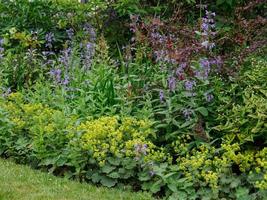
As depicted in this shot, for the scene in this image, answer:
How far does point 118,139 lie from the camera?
17.8 feet

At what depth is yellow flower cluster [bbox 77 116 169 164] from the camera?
532 cm

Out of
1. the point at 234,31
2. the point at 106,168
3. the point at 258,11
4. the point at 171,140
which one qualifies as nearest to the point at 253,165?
the point at 171,140

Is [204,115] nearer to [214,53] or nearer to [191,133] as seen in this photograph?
[191,133]

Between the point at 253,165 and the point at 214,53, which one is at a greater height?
the point at 214,53

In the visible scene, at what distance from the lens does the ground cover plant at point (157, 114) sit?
517 centimetres

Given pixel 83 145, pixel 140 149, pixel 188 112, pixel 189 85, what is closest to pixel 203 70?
pixel 189 85

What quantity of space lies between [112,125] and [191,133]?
71cm

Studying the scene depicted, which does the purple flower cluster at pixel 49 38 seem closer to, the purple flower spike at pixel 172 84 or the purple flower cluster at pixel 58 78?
the purple flower cluster at pixel 58 78

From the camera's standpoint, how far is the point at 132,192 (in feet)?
17.1

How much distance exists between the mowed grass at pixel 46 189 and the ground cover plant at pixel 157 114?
146mm

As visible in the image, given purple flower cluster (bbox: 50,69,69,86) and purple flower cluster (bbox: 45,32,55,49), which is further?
purple flower cluster (bbox: 45,32,55,49)

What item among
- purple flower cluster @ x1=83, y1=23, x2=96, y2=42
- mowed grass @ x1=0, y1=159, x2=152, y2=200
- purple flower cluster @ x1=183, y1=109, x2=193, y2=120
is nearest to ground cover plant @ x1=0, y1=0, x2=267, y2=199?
purple flower cluster @ x1=183, y1=109, x2=193, y2=120

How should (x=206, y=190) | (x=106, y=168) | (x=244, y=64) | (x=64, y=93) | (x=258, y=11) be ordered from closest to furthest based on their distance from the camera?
(x=206, y=190) < (x=106, y=168) < (x=244, y=64) < (x=64, y=93) < (x=258, y=11)

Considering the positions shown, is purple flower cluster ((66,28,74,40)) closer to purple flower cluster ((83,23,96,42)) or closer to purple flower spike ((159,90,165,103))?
purple flower cluster ((83,23,96,42))
